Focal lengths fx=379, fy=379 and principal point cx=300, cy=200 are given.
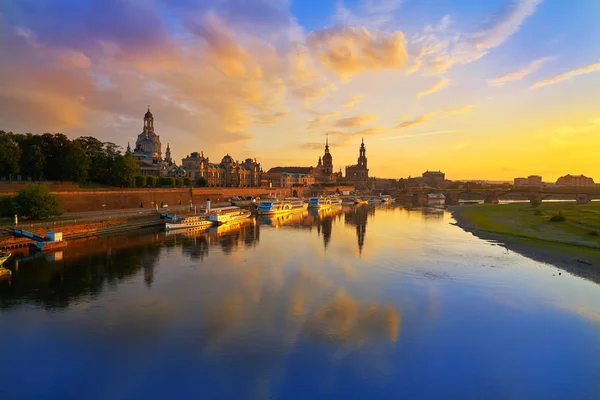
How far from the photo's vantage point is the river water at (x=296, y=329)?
1260 cm

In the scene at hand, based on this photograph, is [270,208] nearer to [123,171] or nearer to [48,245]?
[123,171]

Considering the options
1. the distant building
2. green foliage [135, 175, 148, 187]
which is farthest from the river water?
the distant building

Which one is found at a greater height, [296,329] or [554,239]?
[554,239]

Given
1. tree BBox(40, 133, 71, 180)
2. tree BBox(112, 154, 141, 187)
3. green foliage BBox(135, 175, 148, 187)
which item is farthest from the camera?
green foliage BBox(135, 175, 148, 187)

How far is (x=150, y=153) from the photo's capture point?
349 feet

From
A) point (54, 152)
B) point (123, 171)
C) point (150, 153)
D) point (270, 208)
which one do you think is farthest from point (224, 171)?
point (54, 152)

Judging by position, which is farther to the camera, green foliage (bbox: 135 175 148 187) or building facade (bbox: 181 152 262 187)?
building facade (bbox: 181 152 262 187)

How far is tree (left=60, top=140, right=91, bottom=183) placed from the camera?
191 ft

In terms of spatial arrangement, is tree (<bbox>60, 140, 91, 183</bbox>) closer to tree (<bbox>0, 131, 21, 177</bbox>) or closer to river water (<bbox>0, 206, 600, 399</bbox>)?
tree (<bbox>0, 131, 21, 177</bbox>)

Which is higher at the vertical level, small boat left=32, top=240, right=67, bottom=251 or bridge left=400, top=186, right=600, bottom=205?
bridge left=400, top=186, right=600, bottom=205

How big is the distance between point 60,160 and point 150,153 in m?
48.6

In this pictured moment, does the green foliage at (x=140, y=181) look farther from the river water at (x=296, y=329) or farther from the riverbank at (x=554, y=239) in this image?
the riverbank at (x=554, y=239)

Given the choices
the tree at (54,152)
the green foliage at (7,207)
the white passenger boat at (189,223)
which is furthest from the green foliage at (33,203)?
the tree at (54,152)

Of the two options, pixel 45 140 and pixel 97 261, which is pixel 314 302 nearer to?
pixel 97 261
